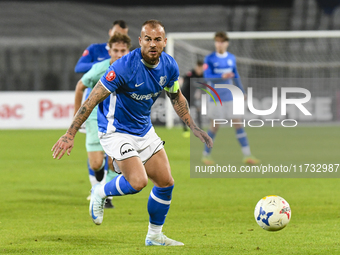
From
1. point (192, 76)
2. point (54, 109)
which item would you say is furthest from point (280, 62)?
point (54, 109)

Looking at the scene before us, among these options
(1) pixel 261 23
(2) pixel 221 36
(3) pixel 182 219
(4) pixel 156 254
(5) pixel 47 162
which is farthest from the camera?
(1) pixel 261 23

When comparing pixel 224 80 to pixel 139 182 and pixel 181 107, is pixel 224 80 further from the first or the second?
pixel 139 182

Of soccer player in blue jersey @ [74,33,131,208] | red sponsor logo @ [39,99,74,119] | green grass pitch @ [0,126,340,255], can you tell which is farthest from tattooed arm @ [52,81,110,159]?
red sponsor logo @ [39,99,74,119]

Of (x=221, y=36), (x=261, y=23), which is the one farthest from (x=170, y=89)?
(x=261, y=23)

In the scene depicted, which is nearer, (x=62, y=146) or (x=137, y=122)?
(x=62, y=146)

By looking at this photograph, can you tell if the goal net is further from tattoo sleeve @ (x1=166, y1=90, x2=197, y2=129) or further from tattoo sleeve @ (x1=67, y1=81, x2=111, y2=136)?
tattoo sleeve @ (x1=67, y1=81, x2=111, y2=136)

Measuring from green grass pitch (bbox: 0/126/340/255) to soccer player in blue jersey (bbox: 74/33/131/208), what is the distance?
1.42 feet

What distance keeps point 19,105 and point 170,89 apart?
15.6m

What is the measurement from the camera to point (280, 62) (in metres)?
22.8

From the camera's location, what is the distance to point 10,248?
4.50 m

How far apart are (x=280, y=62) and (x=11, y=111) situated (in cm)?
1085

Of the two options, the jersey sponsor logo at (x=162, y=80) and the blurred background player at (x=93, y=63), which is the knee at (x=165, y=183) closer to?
the jersey sponsor logo at (x=162, y=80)

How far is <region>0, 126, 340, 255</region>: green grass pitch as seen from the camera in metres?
4.56

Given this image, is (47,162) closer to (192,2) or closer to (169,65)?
(169,65)
